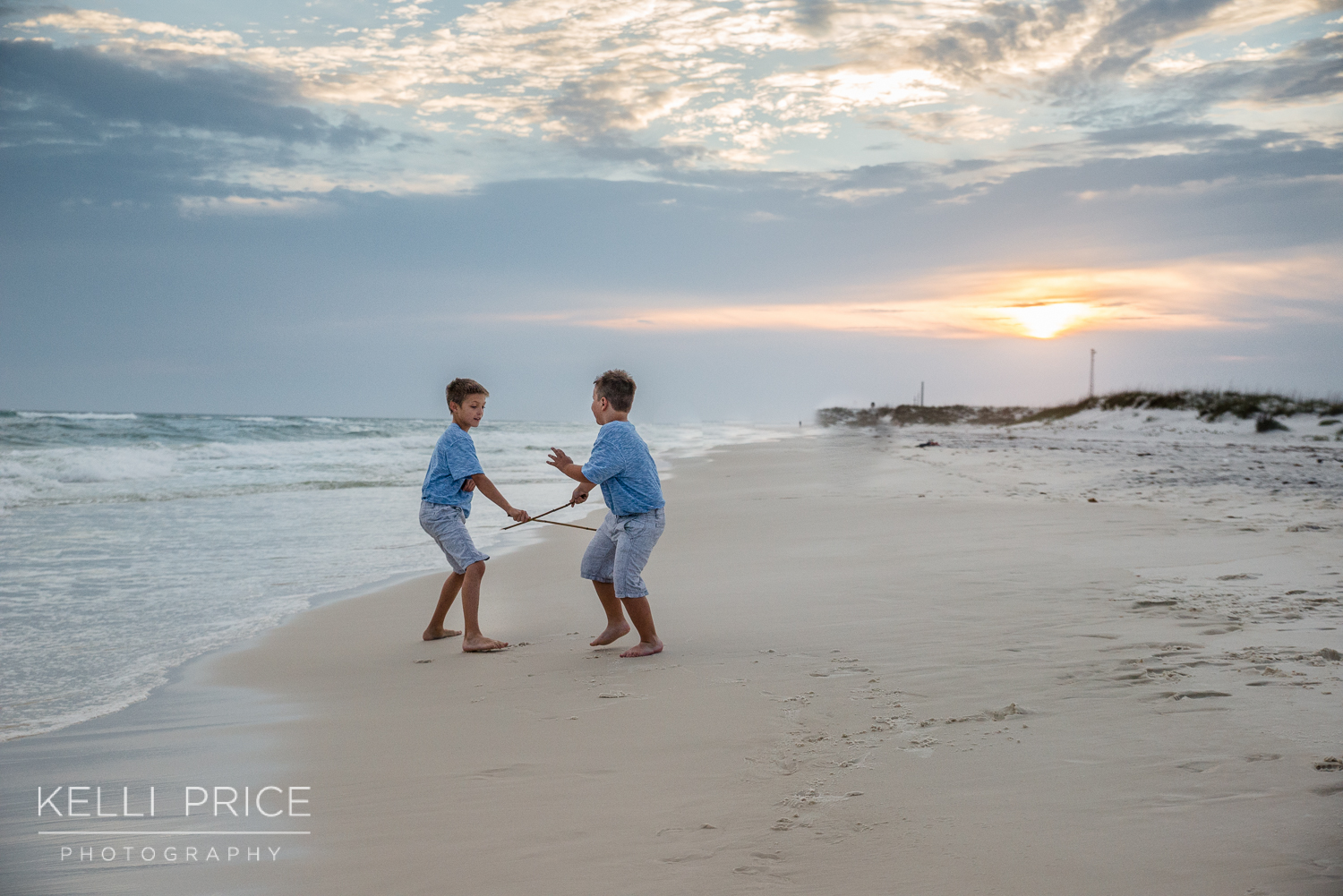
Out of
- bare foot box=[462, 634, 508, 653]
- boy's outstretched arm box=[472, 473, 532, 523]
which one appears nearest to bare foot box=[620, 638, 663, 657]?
bare foot box=[462, 634, 508, 653]

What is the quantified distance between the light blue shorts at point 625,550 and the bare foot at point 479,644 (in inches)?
27.7

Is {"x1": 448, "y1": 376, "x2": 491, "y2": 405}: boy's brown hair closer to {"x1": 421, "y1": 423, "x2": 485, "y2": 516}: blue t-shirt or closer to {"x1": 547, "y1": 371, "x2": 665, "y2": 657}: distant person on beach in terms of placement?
{"x1": 421, "y1": 423, "x2": 485, "y2": 516}: blue t-shirt

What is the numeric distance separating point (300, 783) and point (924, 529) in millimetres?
7084

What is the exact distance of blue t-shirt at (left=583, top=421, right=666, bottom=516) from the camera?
191 inches

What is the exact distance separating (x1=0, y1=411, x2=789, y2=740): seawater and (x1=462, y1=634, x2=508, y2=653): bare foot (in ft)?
5.44

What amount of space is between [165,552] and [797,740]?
8.07 m

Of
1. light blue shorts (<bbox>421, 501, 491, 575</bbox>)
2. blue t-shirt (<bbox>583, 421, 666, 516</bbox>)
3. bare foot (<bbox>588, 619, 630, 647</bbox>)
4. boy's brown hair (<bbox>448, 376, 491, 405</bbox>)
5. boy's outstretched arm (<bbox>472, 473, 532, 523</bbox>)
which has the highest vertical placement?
boy's brown hair (<bbox>448, 376, 491, 405</bbox>)

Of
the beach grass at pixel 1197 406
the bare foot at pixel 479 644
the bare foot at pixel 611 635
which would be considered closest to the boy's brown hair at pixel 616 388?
the bare foot at pixel 611 635

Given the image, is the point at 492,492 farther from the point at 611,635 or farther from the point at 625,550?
the point at 611,635

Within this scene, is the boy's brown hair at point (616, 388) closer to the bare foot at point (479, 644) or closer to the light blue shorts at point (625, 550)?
the light blue shorts at point (625, 550)

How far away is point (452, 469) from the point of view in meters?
5.51

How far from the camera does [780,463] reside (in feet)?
72.5

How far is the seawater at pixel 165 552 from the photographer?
4.95 metres

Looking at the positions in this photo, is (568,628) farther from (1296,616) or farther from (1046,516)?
(1046,516)
